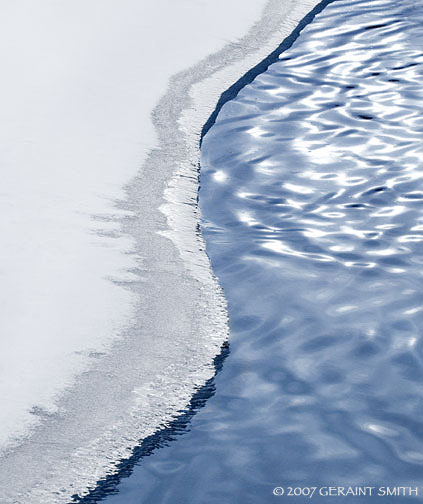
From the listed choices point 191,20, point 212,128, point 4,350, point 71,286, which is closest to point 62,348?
point 4,350

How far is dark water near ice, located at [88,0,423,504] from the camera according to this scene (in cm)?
267

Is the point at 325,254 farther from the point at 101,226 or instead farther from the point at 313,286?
the point at 101,226

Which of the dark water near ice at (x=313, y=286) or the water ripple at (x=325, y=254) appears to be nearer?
the dark water near ice at (x=313, y=286)

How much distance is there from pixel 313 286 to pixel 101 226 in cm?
91

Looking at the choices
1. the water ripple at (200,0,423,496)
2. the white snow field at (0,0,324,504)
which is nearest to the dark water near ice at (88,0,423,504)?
the water ripple at (200,0,423,496)

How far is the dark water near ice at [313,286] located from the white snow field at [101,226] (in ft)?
0.42

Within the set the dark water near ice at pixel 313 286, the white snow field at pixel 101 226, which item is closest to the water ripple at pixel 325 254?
the dark water near ice at pixel 313 286

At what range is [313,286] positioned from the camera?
3.53 meters

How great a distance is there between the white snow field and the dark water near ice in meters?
0.13

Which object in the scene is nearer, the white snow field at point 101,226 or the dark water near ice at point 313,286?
the dark water near ice at point 313,286

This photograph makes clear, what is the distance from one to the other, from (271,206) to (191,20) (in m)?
2.52

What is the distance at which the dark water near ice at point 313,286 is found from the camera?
2668mm

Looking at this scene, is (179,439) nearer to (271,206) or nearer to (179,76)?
(271,206)

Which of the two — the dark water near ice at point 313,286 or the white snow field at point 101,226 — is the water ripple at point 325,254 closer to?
the dark water near ice at point 313,286
